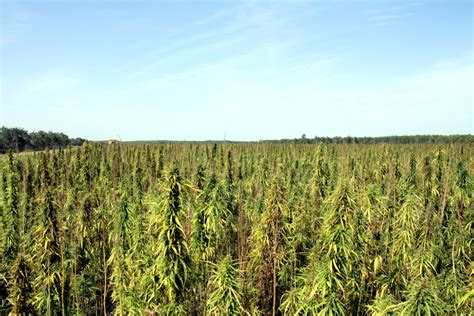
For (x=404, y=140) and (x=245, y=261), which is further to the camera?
(x=404, y=140)

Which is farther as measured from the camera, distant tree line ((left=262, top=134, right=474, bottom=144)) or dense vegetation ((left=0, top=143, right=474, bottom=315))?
distant tree line ((left=262, top=134, right=474, bottom=144))

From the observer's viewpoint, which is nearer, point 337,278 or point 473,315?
point 473,315

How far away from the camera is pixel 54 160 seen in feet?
88.8

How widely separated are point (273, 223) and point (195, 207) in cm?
279

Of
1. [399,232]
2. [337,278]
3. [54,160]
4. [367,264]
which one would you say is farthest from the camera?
[54,160]

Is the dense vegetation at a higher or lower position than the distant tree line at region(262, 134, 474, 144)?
lower

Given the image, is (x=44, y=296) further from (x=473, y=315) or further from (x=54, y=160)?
(x=54, y=160)

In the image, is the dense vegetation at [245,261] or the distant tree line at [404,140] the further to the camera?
the distant tree line at [404,140]

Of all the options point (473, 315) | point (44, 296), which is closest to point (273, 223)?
point (473, 315)

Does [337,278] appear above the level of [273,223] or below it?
below

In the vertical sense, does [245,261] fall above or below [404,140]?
below

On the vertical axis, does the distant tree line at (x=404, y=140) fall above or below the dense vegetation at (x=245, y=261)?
above

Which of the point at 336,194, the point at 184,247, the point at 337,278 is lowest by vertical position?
the point at 337,278

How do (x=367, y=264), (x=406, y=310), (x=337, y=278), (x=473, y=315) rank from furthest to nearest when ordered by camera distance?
1. (x=367, y=264)
2. (x=337, y=278)
3. (x=473, y=315)
4. (x=406, y=310)
